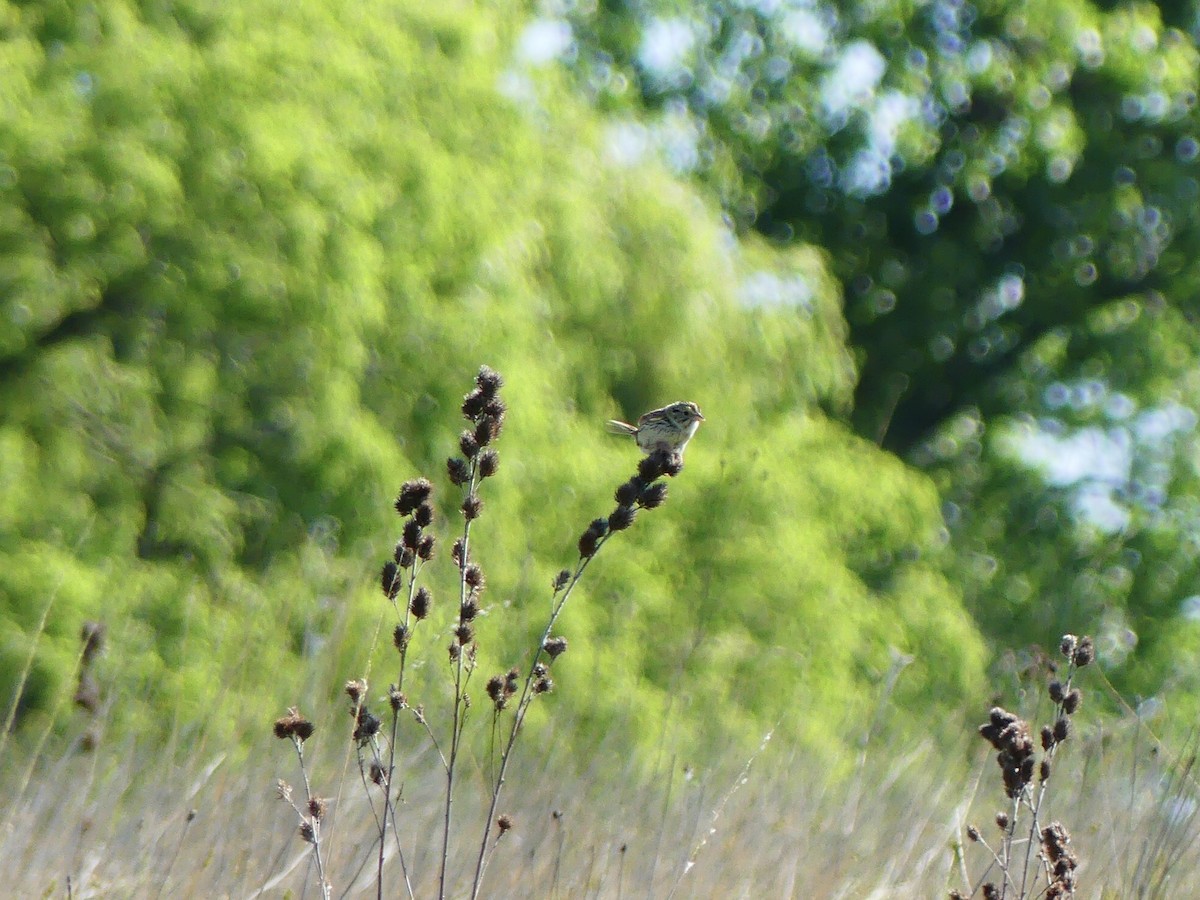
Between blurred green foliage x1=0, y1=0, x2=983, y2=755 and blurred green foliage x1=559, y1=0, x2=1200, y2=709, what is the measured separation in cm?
638

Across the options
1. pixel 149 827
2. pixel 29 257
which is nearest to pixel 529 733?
pixel 29 257

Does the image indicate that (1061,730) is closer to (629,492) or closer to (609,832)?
(629,492)

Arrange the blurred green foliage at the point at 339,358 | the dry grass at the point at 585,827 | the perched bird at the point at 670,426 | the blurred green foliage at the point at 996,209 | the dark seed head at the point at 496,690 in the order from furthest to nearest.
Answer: the blurred green foliage at the point at 996,209 < the blurred green foliage at the point at 339,358 < the perched bird at the point at 670,426 < the dry grass at the point at 585,827 < the dark seed head at the point at 496,690

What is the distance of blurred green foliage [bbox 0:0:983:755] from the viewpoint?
7.11 metres

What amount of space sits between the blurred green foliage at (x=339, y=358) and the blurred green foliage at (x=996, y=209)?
20.9 feet

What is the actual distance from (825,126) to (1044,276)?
296 cm

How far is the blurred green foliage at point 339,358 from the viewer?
23.3 ft

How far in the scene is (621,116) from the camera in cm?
1377

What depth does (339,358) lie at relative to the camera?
7.95m

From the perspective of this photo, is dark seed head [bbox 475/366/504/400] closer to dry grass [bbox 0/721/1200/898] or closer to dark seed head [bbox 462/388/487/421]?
dark seed head [bbox 462/388/487/421]

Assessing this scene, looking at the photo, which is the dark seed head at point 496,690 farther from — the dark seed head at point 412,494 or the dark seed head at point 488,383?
the dark seed head at point 488,383

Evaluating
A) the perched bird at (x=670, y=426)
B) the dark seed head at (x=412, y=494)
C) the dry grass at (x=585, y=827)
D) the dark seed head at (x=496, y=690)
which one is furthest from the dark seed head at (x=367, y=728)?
the perched bird at (x=670, y=426)

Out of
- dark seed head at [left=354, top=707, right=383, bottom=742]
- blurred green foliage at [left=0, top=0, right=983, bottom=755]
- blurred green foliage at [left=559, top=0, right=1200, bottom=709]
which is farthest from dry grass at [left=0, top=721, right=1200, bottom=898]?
blurred green foliage at [left=559, top=0, right=1200, bottom=709]

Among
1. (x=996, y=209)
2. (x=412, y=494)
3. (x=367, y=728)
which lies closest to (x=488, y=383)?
(x=412, y=494)
